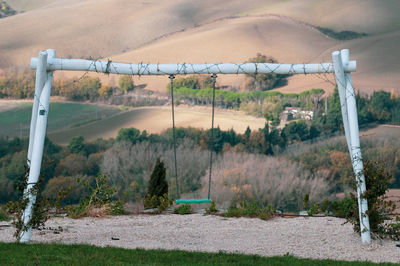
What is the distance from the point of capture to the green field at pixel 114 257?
19.2 feet

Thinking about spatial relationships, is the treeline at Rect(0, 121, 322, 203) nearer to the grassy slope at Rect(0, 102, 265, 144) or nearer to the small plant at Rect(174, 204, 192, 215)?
the grassy slope at Rect(0, 102, 265, 144)

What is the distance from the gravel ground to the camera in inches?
280

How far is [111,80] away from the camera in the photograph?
36812 mm

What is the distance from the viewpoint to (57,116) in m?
33.8

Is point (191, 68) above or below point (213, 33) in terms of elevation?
below

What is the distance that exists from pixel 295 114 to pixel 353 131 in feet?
78.7

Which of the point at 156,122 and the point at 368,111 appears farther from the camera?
the point at 156,122

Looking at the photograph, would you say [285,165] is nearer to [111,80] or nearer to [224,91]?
[224,91]

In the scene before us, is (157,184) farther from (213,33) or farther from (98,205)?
(213,33)

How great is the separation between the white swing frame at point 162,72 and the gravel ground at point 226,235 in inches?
21.0

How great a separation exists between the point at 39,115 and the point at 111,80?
3019 centimetres

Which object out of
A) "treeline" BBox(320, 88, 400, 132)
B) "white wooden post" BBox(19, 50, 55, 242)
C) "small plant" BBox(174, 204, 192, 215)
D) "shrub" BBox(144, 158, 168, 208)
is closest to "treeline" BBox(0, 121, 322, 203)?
"treeline" BBox(320, 88, 400, 132)

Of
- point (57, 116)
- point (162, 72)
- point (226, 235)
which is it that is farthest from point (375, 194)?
point (57, 116)

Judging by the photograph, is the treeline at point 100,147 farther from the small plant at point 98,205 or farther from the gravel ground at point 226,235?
the gravel ground at point 226,235
